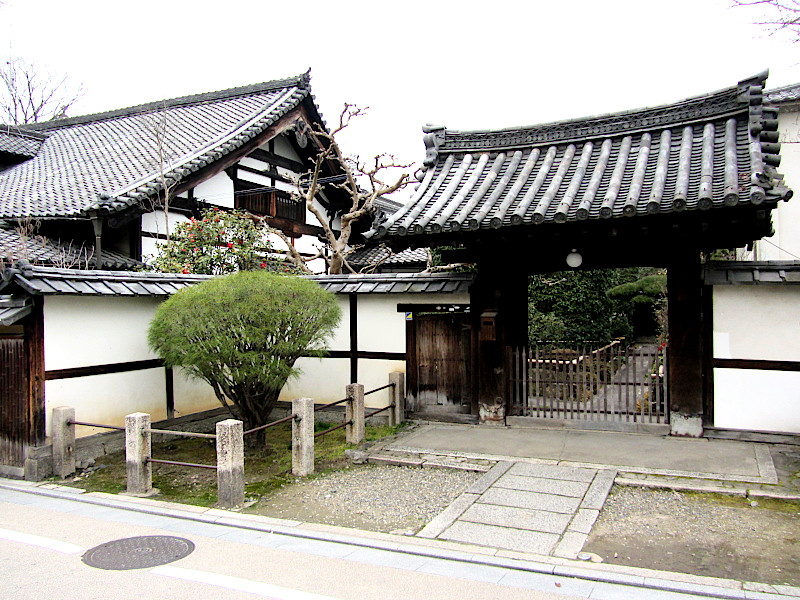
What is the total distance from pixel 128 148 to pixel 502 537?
56.5ft

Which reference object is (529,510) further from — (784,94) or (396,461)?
(784,94)

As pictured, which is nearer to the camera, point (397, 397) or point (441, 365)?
point (397, 397)

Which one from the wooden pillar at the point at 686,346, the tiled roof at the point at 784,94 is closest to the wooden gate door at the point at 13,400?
the wooden pillar at the point at 686,346

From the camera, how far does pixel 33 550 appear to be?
5.67m

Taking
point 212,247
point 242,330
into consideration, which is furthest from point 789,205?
point 212,247

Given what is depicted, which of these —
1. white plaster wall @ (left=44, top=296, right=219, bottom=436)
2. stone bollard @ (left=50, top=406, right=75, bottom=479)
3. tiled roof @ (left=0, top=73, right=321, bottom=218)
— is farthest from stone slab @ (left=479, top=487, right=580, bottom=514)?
tiled roof @ (left=0, top=73, right=321, bottom=218)

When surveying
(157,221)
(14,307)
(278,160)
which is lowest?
(14,307)

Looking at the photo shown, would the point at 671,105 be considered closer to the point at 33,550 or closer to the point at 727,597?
the point at 727,597

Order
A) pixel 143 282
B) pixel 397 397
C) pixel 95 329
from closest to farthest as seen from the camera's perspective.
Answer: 1. pixel 95 329
2. pixel 143 282
3. pixel 397 397

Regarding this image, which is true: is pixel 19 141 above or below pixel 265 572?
above

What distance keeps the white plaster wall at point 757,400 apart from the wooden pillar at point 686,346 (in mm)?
351

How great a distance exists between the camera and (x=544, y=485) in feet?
23.5

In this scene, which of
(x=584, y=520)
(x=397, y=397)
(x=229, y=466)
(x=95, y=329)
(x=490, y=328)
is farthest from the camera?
(x=397, y=397)

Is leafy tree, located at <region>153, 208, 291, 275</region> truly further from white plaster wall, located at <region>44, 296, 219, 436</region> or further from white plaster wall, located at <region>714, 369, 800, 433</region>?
white plaster wall, located at <region>714, 369, 800, 433</region>
